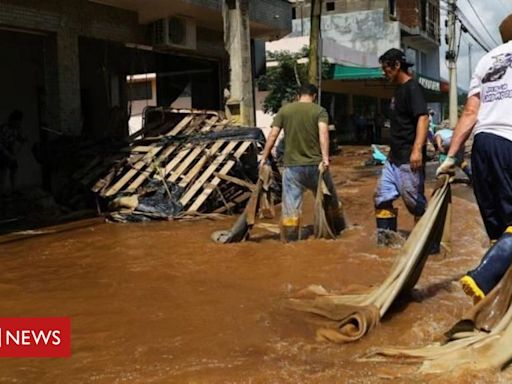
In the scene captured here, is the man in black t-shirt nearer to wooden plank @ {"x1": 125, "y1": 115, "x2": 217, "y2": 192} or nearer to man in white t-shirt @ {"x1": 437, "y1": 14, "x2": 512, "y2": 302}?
man in white t-shirt @ {"x1": 437, "y1": 14, "x2": 512, "y2": 302}

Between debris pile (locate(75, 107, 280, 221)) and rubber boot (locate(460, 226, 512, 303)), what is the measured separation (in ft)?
19.6

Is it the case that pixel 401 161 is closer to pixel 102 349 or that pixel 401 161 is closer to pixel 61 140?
pixel 102 349

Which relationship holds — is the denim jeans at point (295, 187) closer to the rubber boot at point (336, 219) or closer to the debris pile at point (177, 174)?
the rubber boot at point (336, 219)

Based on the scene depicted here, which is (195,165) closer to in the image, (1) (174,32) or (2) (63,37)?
(2) (63,37)

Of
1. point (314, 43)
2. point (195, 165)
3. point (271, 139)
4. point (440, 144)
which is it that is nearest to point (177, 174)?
point (195, 165)

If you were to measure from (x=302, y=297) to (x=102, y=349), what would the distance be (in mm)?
1488

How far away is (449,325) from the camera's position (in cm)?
377

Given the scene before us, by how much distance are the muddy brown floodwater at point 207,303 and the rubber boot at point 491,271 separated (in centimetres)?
40

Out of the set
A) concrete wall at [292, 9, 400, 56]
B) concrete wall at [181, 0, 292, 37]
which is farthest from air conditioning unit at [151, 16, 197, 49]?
concrete wall at [292, 9, 400, 56]

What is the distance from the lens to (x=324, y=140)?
647cm

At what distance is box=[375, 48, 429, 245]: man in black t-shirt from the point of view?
18.4 feet

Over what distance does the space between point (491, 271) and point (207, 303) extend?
1.97m

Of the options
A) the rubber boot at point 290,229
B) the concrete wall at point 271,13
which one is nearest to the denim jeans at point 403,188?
the rubber boot at point 290,229

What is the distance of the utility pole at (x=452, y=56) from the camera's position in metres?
31.0
